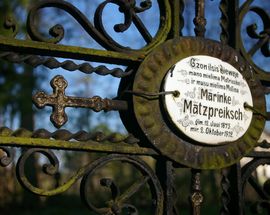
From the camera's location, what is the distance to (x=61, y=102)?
2.50 m

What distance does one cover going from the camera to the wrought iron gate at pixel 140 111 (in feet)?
8.09

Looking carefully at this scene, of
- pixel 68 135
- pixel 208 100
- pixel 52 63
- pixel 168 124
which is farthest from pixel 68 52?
pixel 208 100

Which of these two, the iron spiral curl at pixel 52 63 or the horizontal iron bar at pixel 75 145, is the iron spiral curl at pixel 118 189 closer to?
the horizontal iron bar at pixel 75 145

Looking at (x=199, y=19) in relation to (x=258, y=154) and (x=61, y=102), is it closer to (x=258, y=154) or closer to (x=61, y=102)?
(x=258, y=154)

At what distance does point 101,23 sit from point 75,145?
2.09 ft

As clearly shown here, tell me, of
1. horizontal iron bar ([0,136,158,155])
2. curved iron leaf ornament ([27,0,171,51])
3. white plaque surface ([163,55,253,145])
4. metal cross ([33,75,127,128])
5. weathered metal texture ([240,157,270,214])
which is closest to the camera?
horizontal iron bar ([0,136,158,155])

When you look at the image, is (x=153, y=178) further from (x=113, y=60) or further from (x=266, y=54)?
(x=266, y=54)

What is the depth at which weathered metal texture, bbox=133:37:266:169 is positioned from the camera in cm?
263

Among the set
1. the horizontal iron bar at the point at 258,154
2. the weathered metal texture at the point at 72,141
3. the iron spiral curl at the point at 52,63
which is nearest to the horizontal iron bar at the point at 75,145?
the weathered metal texture at the point at 72,141

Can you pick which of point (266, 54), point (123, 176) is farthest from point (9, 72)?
point (266, 54)

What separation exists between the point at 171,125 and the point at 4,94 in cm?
1122

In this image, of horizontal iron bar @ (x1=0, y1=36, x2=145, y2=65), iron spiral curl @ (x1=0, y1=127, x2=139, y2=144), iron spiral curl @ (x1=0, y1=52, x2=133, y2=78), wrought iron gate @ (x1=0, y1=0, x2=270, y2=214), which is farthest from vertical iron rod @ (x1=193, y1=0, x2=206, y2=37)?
iron spiral curl @ (x1=0, y1=127, x2=139, y2=144)

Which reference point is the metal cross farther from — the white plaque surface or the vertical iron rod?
the vertical iron rod

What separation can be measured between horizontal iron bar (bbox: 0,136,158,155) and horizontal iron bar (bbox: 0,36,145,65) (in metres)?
0.42
